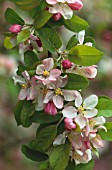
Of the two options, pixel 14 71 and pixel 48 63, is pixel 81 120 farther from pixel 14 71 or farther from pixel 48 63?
pixel 14 71

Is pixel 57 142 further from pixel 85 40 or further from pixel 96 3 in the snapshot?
pixel 96 3

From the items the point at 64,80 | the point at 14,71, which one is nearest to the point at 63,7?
the point at 64,80

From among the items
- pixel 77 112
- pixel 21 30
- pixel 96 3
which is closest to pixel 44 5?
pixel 21 30

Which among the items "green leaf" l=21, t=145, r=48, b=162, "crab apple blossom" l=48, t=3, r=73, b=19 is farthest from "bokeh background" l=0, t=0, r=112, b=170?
"crab apple blossom" l=48, t=3, r=73, b=19

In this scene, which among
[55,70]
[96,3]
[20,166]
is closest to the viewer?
[55,70]

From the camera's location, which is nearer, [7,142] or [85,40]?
[85,40]

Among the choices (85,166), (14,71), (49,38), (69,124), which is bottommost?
(14,71)

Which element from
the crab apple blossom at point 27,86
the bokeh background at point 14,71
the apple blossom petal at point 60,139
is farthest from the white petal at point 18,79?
the bokeh background at point 14,71
